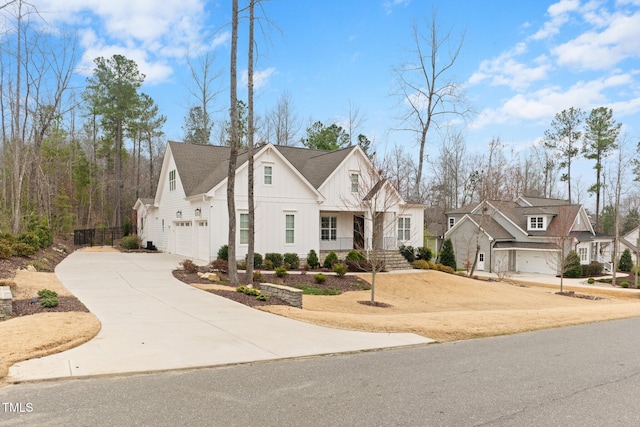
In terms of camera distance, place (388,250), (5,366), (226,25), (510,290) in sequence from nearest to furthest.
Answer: (5,366) < (226,25) < (510,290) < (388,250)

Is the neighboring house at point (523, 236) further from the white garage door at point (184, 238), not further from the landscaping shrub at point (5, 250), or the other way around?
the landscaping shrub at point (5, 250)

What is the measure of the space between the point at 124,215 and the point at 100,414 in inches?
1964

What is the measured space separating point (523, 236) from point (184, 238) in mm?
29792

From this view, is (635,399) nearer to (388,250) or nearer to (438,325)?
(438,325)

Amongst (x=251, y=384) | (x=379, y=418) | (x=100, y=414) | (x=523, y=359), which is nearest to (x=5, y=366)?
(x=100, y=414)

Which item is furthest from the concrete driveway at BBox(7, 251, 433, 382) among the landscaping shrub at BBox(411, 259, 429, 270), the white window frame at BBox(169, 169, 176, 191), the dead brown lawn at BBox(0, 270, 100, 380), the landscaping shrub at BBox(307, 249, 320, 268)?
the landscaping shrub at BBox(411, 259, 429, 270)

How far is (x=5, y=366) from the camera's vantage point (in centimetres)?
596

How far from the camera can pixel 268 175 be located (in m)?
23.8

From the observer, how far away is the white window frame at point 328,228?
1091 inches

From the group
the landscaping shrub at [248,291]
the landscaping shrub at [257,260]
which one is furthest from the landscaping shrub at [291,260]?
the landscaping shrub at [248,291]

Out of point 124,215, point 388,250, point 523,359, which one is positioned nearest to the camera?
point 523,359

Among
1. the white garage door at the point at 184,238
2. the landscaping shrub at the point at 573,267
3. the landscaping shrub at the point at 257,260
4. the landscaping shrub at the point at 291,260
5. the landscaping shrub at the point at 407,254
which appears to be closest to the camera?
the landscaping shrub at the point at 257,260

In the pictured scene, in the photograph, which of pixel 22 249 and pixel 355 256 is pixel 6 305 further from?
pixel 355 256

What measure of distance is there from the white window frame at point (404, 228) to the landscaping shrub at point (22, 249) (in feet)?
66.5
